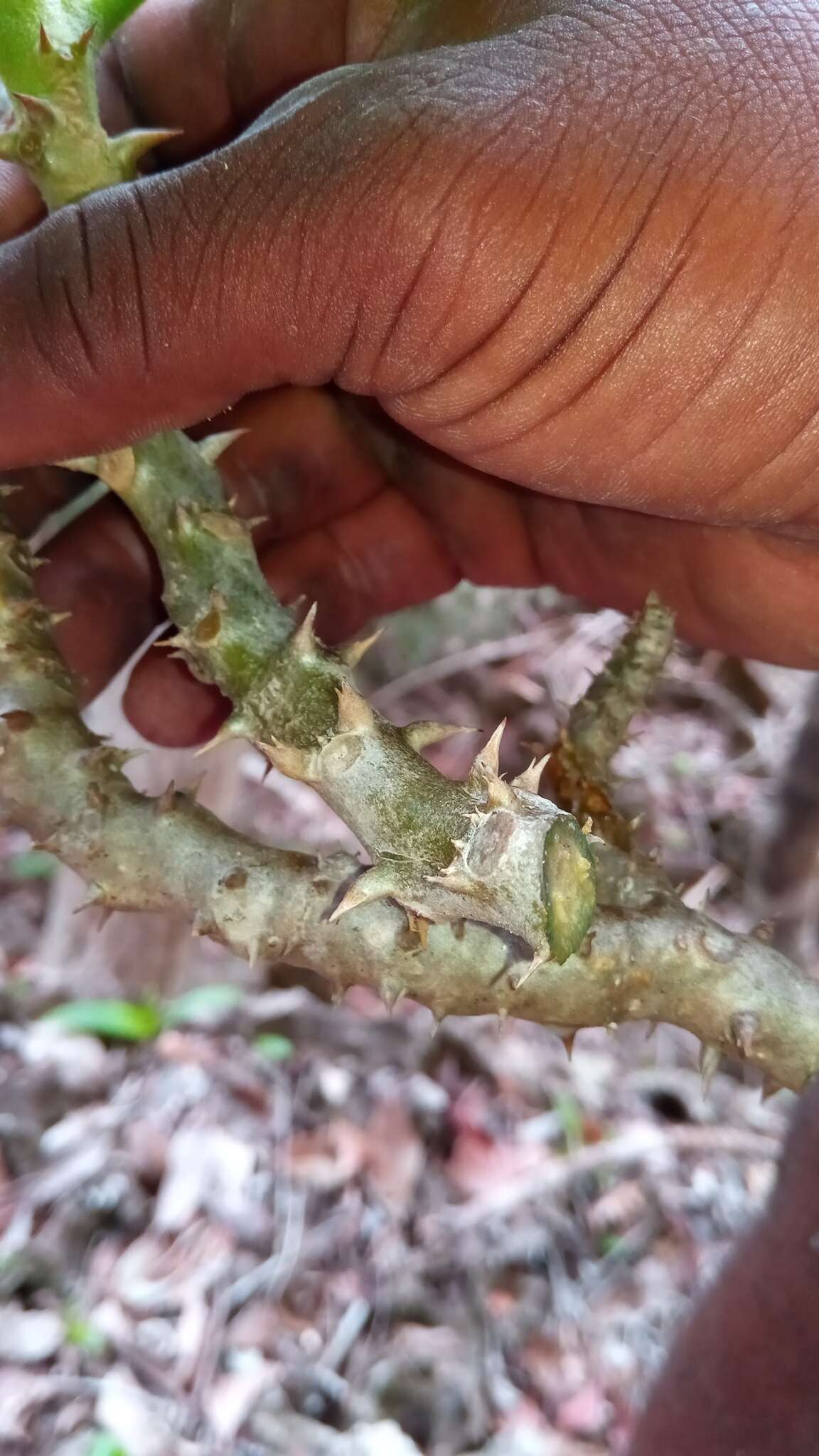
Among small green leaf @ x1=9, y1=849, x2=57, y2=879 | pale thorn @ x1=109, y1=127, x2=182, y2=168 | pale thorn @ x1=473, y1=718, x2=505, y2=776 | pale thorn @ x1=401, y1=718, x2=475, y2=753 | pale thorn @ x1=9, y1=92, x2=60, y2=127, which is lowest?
small green leaf @ x1=9, y1=849, x2=57, y2=879

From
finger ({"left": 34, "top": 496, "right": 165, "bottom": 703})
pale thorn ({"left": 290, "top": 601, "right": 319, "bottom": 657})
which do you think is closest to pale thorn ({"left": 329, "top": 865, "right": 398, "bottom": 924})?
pale thorn ({"left": 290, "top": 601, "right": 319, "bottom": 657})

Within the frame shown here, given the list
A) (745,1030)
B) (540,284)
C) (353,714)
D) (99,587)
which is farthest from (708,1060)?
(99,587)

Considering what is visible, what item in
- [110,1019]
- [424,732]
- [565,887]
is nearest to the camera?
[565,887]

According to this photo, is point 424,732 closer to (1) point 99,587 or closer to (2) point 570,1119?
(1) point 99,587

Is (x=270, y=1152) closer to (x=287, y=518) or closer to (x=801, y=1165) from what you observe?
(x=287, y=518)

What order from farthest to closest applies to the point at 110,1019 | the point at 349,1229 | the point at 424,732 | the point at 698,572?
1. the point at 110,1019
2. the point at 349,1229
3. the point at 698,572
4. the point at 424,732

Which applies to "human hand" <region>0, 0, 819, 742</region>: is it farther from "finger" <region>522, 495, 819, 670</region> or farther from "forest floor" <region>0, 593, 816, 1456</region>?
"forest floor" <region>0, 593, 816, 1456</region>

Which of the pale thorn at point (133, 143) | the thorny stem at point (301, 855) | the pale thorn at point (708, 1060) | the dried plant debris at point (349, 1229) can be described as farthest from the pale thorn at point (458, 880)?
the dried plant debris at point (349, 1229)
